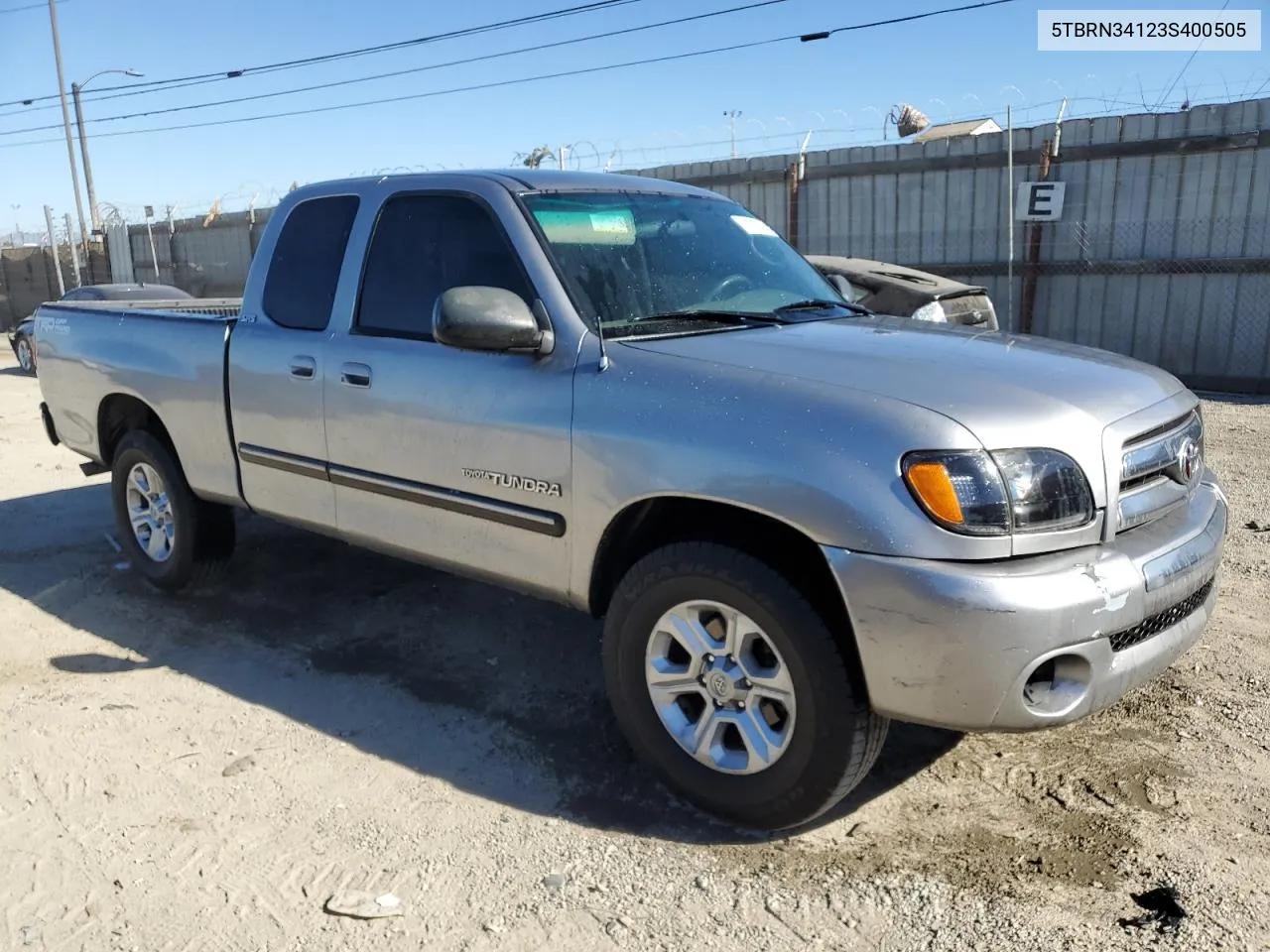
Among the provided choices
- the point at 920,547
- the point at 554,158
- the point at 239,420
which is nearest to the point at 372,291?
the point at 239,420

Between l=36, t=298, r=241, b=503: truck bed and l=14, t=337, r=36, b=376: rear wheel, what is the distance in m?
12.9

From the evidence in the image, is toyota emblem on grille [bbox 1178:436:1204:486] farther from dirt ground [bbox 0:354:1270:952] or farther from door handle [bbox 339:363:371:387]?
door handle [bbox 339:363:371:387]

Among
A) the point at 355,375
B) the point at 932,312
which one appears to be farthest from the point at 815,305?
the point at 932,312

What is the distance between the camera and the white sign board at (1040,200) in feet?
37.9

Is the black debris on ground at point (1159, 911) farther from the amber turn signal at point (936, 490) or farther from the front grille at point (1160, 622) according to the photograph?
the amber turn signal at point (936, 490)

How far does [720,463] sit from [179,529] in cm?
340

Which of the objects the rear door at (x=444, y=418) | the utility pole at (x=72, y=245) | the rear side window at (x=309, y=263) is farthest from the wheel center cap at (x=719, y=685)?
the utility pole at (x=72, y=245)

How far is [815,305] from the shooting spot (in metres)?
4.08

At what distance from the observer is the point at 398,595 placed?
535 centimetres

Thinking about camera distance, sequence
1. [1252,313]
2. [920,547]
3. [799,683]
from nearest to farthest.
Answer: [920,547] → [799,683] → [1252,313]

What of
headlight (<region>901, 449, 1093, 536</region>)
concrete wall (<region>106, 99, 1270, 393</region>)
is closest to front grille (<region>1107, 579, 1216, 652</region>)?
headlight (<region>901, 449, 1093, 536</region>)

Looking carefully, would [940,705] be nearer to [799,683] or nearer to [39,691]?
[799,683]

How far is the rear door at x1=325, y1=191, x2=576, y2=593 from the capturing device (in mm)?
3453

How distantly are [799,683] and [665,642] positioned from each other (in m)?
0.50
